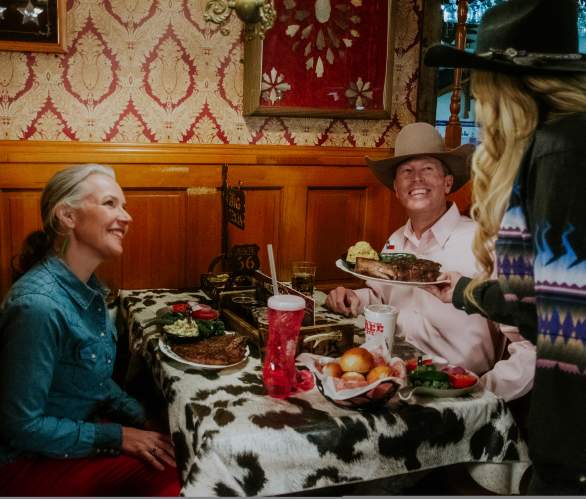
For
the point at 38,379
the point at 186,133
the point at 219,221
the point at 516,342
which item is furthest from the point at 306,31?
the point at 38,379

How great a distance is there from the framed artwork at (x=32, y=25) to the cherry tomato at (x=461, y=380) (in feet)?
7.78

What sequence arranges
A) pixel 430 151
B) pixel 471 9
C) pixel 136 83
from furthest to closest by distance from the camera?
pixel 471 9 → pixel 136 83 → pixel 430 151

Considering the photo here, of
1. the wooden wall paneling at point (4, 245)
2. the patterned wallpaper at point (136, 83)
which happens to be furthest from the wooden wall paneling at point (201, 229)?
the wooden wall paneling at point (4, 245)

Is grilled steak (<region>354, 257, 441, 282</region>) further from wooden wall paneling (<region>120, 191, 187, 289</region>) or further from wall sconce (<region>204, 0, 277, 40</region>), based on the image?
wall sconce (<region>204, 0, 277, 40</region>)

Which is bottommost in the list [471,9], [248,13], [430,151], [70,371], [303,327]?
[70,371]

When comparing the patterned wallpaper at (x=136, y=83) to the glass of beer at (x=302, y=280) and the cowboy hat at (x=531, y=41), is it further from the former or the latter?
the cowboy hat at (x=531, y=41)

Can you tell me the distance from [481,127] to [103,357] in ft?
4.27

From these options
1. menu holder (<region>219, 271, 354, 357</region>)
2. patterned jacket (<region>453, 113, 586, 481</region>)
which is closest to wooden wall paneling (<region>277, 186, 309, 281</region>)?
menu holder (<region>219, 271, 354, 357</region>)

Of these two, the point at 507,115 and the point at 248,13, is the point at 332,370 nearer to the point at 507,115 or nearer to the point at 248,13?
the point at 507,115

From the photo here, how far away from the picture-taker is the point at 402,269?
220 cm

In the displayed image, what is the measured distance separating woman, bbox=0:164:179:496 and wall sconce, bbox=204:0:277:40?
1218 millimetres

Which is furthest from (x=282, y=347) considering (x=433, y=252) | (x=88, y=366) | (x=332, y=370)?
(x=433, y=252)

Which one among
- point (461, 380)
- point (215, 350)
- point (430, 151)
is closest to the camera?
point (461, 380)

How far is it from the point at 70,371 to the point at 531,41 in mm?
1498
